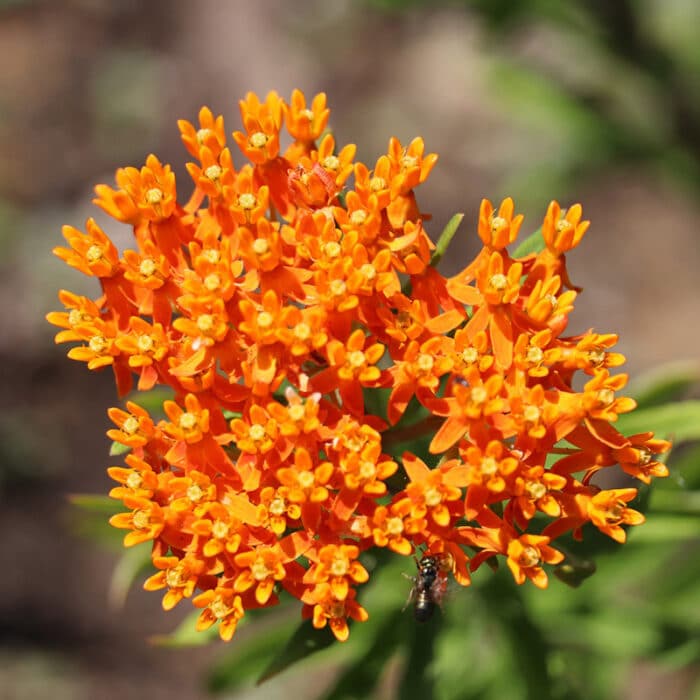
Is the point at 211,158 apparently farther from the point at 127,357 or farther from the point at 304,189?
the point at 127,357

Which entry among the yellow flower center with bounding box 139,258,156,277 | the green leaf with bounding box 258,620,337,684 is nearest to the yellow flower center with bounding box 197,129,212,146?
the yellow flower center with bounding box 139,258,156,277

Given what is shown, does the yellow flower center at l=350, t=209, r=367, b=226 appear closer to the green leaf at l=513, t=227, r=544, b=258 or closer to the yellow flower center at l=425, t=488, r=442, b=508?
the green leaf at l=513, t=227, r=544, b=258

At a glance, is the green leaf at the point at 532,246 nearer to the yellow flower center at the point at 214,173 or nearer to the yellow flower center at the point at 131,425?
the yellow flower center at the point at 214,173

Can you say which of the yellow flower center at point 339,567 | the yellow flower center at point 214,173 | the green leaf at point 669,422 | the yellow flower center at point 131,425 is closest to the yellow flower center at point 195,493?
the yellow flower center at point 131,425

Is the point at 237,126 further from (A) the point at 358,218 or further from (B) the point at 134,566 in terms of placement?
(A) the point at 358,218

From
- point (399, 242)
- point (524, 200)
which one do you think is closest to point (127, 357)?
point (399, 242)

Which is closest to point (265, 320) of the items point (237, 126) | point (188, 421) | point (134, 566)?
point (188, 421)
